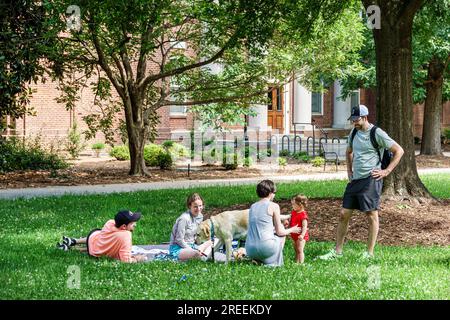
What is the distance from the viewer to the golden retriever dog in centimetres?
936

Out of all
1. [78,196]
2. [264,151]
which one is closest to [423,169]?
[264,151]

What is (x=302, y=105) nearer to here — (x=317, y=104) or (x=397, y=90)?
(x=317, y=104)

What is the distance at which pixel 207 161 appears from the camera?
2712cm

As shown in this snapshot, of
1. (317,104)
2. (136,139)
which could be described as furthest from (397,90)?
(317,104)

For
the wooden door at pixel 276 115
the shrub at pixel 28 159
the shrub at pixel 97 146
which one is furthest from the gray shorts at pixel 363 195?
A: the wooden door at pixel 276 115

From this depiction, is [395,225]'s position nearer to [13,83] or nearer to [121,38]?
[121,38]

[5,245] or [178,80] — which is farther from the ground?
[178,80]

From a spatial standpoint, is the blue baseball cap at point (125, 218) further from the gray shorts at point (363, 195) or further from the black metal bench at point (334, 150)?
the black metal bench at point (334, 150)

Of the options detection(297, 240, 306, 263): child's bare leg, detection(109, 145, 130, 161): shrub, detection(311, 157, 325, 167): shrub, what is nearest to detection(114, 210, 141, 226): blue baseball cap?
detection(297, 240, 306, 263): child's bare leg

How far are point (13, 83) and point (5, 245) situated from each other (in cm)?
1002

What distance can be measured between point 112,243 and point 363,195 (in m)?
3.25

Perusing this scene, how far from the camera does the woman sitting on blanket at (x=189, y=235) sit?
32.1 feet

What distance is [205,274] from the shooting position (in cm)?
862

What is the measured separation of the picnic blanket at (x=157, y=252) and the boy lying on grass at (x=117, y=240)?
0.29m
